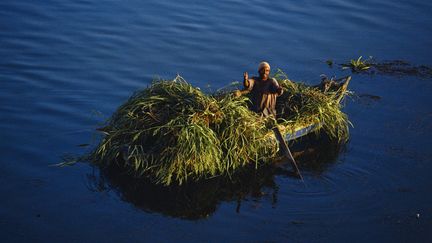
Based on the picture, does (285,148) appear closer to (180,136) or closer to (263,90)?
(263,90)

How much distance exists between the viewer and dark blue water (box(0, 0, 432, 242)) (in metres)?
9.66

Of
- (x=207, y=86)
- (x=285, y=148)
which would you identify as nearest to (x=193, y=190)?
(x=285, y=148)

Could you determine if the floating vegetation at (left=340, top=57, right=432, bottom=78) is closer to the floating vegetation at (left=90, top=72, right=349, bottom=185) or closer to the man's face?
the man's face

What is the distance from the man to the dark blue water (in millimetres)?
1243

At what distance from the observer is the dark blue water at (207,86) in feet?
31.7

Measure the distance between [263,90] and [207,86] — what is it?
2669 mm

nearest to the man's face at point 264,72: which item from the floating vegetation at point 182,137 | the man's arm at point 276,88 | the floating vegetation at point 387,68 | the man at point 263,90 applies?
the man at point 263,90

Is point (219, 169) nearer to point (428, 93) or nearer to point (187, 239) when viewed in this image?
point (187, 239)

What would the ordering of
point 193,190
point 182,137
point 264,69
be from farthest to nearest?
point 264,69
point 193,190
point 182,137

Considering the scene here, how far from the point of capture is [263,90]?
11359mm

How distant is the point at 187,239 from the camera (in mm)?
9273

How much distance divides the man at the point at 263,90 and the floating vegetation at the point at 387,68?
4684 mm

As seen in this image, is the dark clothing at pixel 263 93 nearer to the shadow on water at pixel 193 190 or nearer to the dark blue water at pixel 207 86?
the shadow on water at pixel 193 190

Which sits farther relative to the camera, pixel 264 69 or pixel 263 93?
pixel 263 93
